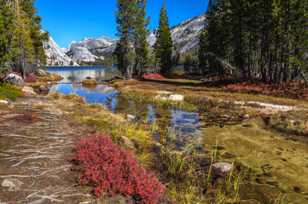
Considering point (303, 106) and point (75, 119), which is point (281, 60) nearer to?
point (303, 106)

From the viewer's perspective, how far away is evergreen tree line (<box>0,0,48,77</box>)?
26.0m

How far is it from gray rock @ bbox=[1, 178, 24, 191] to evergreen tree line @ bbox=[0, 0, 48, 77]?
→ 65.2 feet

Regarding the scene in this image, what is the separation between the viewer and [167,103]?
2775 cm

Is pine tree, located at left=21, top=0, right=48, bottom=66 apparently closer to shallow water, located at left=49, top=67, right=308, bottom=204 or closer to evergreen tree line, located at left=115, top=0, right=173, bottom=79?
evergreen tree line, located at left=115, top=0, right=173, bottom=79

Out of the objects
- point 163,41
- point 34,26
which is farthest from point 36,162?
point 163,41

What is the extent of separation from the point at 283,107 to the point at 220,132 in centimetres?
874

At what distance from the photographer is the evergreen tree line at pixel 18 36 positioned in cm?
2599

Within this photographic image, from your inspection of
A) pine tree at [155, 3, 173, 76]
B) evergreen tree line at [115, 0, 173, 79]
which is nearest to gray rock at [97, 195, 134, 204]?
evergreen tree line at [115, 0, 173, 79]

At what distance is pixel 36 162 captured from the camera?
8711 mm

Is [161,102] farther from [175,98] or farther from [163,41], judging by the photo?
[163,41]

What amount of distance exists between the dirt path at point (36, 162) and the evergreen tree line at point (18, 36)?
46.6ft

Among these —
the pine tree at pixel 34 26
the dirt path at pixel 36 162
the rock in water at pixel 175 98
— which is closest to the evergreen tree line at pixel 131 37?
the pine tree at pixel 34 26

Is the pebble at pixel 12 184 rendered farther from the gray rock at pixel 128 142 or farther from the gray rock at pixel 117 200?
the gray rock at pixel 128 142

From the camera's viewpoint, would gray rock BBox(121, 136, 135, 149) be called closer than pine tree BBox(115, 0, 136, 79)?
Yes
